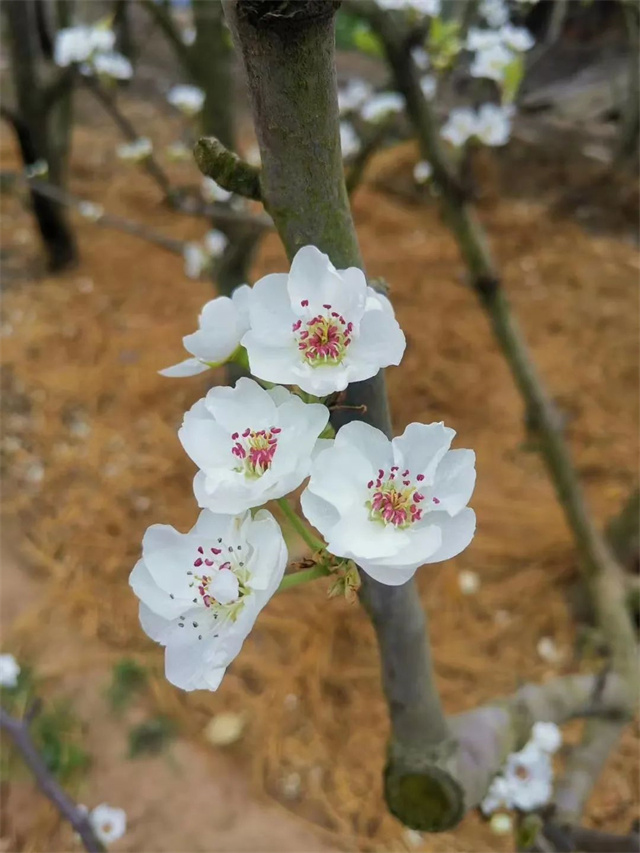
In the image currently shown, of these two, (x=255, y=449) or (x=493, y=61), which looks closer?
(x=255, y=449)

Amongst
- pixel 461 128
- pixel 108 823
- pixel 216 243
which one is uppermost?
pixel 461 128

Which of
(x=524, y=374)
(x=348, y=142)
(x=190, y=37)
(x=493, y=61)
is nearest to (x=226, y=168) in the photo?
A: (x=524, y=374)

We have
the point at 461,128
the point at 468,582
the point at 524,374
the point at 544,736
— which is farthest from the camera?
the point at 461,128

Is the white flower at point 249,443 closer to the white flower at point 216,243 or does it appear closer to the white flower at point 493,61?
the white flower at point 493,61

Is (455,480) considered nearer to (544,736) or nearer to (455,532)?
(455,532)

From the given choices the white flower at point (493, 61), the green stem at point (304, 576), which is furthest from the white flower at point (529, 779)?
the white flower at point (493, 61)

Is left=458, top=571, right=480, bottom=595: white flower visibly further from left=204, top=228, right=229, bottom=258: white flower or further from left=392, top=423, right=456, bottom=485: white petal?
left=392, top=423, right=456, bottom=485: white petal

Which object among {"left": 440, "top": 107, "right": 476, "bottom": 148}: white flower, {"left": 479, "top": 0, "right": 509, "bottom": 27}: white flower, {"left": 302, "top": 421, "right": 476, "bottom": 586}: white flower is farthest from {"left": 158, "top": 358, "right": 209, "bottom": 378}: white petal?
{"left": 479, "top": 0, "right": 509, "bottom": 27}: white flower

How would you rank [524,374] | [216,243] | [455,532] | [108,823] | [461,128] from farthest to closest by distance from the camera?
[216,243] → [461,128] → [524,374] → [108,823] → [455,532]
